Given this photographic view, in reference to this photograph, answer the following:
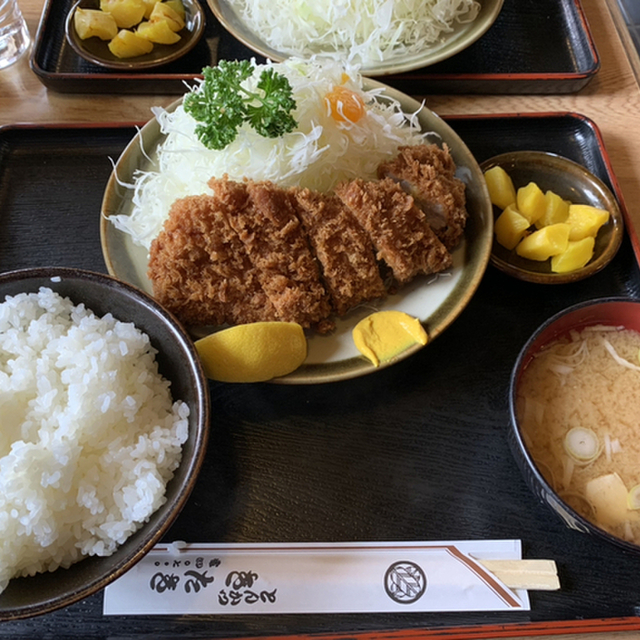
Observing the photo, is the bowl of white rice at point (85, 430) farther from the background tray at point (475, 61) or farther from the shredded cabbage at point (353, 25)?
the shredded cabbage at point (353, 25)

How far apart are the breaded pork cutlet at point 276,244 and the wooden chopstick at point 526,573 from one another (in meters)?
0.93

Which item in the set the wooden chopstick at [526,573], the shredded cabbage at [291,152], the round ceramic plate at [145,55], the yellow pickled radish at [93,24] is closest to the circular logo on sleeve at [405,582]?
the wooden chopstick at [526,573]

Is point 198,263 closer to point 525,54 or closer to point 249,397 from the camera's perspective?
point 249,397

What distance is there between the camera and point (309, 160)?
1.89 metres

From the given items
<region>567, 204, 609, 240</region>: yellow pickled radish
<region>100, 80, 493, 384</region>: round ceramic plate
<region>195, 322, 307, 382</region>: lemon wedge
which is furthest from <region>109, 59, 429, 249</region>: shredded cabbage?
<region>567, 204, 609, 240</region>: yellow pickled radish

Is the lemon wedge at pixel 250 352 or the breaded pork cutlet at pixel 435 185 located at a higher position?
the breaded pork cutlet at pixel 435 185

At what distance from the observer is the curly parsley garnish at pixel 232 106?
1.76 metres

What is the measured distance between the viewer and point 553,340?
173 centimetres

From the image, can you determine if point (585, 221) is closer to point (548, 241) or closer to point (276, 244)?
point (548, 241)

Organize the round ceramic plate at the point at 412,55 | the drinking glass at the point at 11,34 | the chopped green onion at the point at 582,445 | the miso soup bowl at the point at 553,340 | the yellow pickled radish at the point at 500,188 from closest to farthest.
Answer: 1. the miso soup bowl at the point at 553,340
2. the chopped green onion at the point at 582,445
3. the yellow pickled radish at the point at 500,188
4. the round ceramic plate at the point at 412,55
5. the drinking glass at the point at 11,34

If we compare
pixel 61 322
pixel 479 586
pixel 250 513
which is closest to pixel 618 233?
pixel 479 586

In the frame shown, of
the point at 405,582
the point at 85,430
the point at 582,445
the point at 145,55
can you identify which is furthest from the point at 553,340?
the point at 145,55

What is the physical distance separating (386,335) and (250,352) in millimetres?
468

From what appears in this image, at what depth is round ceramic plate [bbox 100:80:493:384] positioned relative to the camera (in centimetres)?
172
